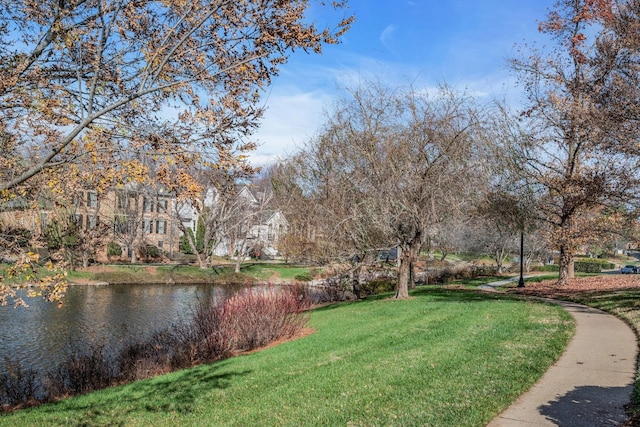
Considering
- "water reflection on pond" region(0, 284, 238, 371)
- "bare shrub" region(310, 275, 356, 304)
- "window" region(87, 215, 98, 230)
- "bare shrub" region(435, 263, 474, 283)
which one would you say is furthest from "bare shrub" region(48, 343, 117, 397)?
"bare shrub" region(435, 263, 474, 283)

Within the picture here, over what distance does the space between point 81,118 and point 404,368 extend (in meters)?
6.12

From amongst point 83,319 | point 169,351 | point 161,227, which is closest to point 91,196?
point 169,351

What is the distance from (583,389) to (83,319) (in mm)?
20248

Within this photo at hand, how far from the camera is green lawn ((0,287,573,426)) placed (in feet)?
20.7

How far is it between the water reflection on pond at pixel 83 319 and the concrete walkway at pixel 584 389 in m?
11.9

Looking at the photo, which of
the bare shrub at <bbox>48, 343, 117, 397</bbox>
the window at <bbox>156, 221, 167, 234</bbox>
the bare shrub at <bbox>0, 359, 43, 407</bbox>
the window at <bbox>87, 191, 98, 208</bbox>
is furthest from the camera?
the window at <bbox>156, 221, 167, 234</bbox>

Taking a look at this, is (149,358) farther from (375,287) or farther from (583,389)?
(375,287)

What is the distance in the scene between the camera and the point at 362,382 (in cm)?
765

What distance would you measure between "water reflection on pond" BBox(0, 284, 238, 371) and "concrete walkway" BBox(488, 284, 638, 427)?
11.9 metres

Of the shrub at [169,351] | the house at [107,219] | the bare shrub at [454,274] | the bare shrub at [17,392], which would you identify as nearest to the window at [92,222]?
the house at [107,219]

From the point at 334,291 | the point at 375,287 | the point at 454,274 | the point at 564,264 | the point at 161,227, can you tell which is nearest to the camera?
the point at 564,264

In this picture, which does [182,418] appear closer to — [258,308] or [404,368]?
[404,368]

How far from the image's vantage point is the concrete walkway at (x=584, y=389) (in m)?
5.64

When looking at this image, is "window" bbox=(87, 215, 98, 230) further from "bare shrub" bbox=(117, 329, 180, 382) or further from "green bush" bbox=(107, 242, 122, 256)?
"green bush" bbox=(107, 242, 122, 256)
